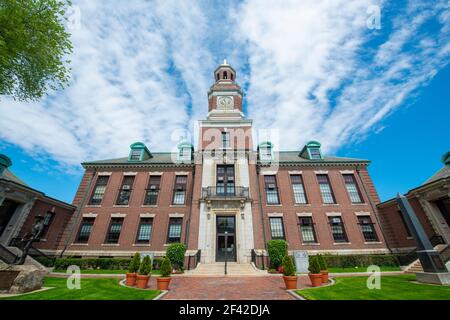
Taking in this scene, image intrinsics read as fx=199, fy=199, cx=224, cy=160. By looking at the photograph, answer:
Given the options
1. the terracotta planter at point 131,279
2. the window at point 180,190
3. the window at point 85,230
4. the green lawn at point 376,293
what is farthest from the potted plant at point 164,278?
the window at point 85,230

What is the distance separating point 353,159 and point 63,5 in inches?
1109

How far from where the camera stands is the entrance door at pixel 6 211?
14.8 m

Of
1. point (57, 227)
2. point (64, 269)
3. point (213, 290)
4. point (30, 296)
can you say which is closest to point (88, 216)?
point (57, 227)

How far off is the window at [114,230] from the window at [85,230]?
6.31ft

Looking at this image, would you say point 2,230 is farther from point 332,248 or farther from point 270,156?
point 332,248

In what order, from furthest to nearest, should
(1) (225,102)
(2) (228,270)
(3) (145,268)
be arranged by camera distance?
(1) (225,102)
(2) (228,270)
(3) (145,268)

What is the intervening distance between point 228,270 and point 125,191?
13.7 meters

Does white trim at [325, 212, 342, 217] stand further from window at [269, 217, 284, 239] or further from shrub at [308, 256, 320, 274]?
shrub at [308, 256, 320, 274]

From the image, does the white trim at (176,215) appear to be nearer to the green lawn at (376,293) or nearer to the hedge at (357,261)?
the hedge at (357,261)

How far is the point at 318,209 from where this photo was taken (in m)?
19.9

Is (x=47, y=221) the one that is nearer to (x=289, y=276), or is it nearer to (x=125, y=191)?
(x=125, y=191)

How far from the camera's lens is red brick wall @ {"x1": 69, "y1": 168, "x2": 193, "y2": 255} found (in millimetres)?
18578

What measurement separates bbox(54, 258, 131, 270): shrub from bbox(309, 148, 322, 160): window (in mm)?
21388

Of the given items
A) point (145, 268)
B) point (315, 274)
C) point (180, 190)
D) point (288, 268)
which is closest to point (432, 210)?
point (315, 274)
